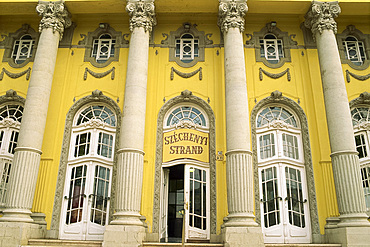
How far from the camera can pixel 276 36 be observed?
12.2 meters

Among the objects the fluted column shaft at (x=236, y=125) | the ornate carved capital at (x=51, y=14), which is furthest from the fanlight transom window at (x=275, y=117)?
the ornate carved capital at (x=51, y=14)

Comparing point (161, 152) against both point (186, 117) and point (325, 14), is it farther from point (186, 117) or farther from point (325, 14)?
point (325, 14)

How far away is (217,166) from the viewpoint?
1038cm

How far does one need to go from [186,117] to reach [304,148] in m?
3.98

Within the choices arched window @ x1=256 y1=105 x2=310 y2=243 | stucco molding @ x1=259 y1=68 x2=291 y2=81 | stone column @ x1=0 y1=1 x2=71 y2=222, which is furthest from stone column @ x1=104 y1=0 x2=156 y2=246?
stucco molding @ x1=259 y1=68 x2=291 y2=81

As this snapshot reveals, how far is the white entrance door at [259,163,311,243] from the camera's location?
9.83m

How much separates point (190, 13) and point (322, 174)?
7174mm

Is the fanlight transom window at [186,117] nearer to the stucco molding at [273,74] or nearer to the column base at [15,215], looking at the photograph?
the stucco molding at [273,74]

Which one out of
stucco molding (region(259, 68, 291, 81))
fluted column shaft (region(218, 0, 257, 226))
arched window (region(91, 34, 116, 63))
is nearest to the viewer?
fluted column shaft (region(218, 0, 257, 226))

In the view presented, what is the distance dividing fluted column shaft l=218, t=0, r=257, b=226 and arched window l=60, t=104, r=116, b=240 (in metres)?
3.95

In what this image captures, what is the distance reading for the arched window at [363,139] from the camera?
10461 millimetres

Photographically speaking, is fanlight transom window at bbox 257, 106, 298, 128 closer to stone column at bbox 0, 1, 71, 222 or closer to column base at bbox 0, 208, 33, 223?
stone column at bbox 0, 1, 71, 222

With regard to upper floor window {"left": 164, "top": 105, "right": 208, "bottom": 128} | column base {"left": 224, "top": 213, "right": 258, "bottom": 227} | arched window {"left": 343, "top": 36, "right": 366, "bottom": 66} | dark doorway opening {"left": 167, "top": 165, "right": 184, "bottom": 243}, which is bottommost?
column base {"left": 224, "top": 213, "right": 258, "bottom": 227}

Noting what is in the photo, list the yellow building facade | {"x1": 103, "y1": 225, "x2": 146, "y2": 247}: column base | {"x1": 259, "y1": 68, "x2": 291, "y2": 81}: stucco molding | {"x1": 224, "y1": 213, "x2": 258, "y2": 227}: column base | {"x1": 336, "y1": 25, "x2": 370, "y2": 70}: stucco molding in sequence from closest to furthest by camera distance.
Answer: {"x1": 103, "y1": 225, "x2": 146, "y2": 247}: column base < {"x1": 224, "y1": 213, "x2": 258, "y2": 227}: column base < the yellow building facade < {"x1": 259, "y1": 68, "x2": 291, "y2": 81}: stucco molding < {"x1": 336, "y1": 25, "x2": 370, "y2": 70}: stucco molding
